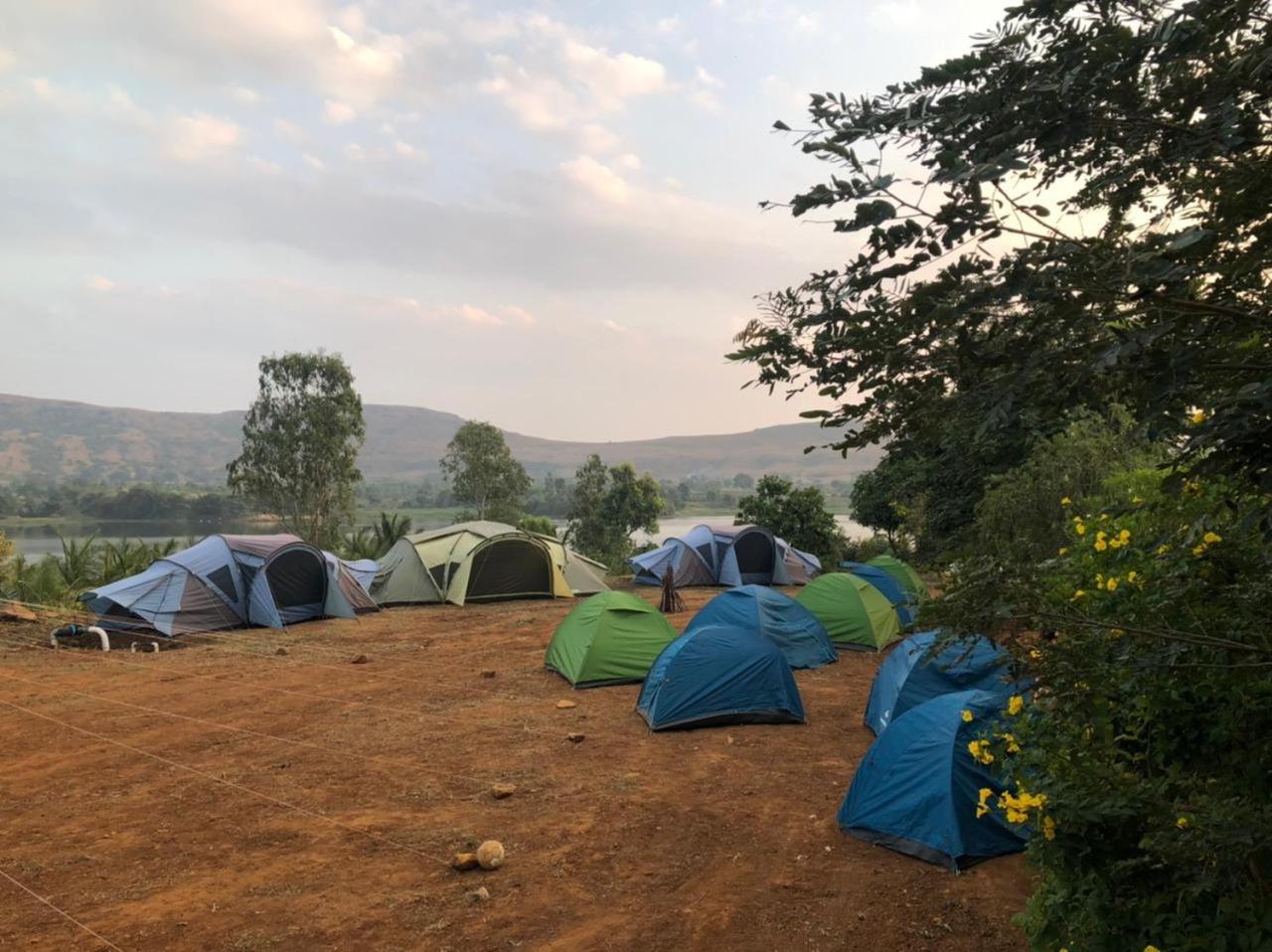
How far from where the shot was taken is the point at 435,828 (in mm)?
5730

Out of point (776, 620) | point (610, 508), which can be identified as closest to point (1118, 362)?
point (776, 620)

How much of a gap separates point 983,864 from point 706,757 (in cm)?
272

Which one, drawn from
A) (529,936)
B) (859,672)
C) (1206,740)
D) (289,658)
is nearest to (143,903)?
(529,936)

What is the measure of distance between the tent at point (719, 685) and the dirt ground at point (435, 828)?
0.22m

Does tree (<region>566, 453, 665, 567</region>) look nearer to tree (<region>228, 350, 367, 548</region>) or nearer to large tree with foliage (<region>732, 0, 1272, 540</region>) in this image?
tree (<region>228, 350, 367, 548</region>)

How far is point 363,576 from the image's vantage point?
17672mm

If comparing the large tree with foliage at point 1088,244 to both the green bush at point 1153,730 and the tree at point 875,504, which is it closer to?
the green bush at point 1153,730

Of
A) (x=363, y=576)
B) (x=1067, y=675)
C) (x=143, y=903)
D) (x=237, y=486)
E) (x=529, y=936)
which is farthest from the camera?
(x=237, y=486)

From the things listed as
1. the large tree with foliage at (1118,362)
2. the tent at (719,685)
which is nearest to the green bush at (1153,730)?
the large tree with foliage at (1118,362)

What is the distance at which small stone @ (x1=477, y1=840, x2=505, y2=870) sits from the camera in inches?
201

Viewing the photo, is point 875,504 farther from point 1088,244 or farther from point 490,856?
point 1088,244

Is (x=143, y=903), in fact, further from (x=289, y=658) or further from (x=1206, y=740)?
(x=289, y=658)

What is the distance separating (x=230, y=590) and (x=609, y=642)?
322 inches

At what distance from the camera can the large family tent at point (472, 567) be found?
57.9ft
